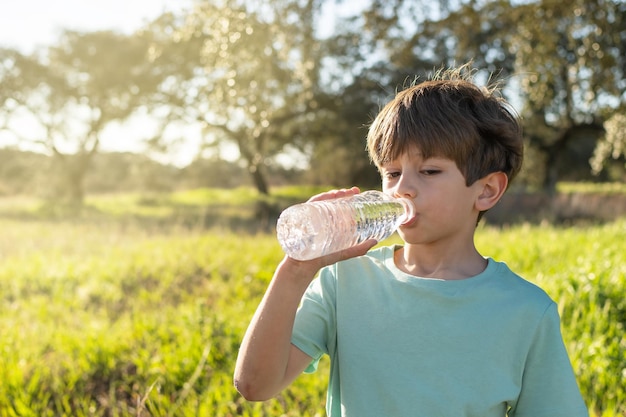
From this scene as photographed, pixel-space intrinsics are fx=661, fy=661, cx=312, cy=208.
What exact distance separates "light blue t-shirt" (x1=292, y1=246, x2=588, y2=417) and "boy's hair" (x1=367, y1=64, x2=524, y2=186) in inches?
11.8

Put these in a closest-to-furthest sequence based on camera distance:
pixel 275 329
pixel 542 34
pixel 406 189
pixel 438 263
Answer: pixel 275 329 < pixel 406 189 < pixel 438 263 < pixel 542 34

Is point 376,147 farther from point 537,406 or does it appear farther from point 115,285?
point 115,285

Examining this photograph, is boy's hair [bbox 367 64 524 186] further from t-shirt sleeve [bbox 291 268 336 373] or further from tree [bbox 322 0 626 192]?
tree [bbox 322 0 626 192]

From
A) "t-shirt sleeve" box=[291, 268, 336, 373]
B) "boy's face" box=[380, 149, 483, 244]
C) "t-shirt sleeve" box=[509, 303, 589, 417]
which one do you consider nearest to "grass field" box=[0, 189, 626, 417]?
"t-shirt sleeve" box=[291, 268, 336, 373]

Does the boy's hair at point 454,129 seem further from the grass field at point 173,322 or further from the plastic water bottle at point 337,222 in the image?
the grass field at point 173,322

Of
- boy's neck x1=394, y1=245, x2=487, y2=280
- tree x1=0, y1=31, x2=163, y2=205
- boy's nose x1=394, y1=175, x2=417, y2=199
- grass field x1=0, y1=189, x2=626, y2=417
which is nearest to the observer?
boy's nose x1=394, y1=175, x2=417, y2=199

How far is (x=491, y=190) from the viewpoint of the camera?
1.83 meters

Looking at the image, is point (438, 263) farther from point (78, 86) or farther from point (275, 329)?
point (78, 86)

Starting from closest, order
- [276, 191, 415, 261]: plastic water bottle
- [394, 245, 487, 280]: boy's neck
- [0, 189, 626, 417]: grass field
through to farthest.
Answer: [276, 191, 415, 261]: plastic water bottle, [394, 245, 487, 280]: boy's neck, [0, 189, 626, 417]: grass field

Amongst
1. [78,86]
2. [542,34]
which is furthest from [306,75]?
[78,86]

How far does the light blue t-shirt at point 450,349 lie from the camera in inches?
61.0

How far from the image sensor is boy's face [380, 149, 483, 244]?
163 centimetres

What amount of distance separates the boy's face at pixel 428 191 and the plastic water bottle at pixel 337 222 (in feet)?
0.10

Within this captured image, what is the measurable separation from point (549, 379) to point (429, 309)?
31 centimetres
